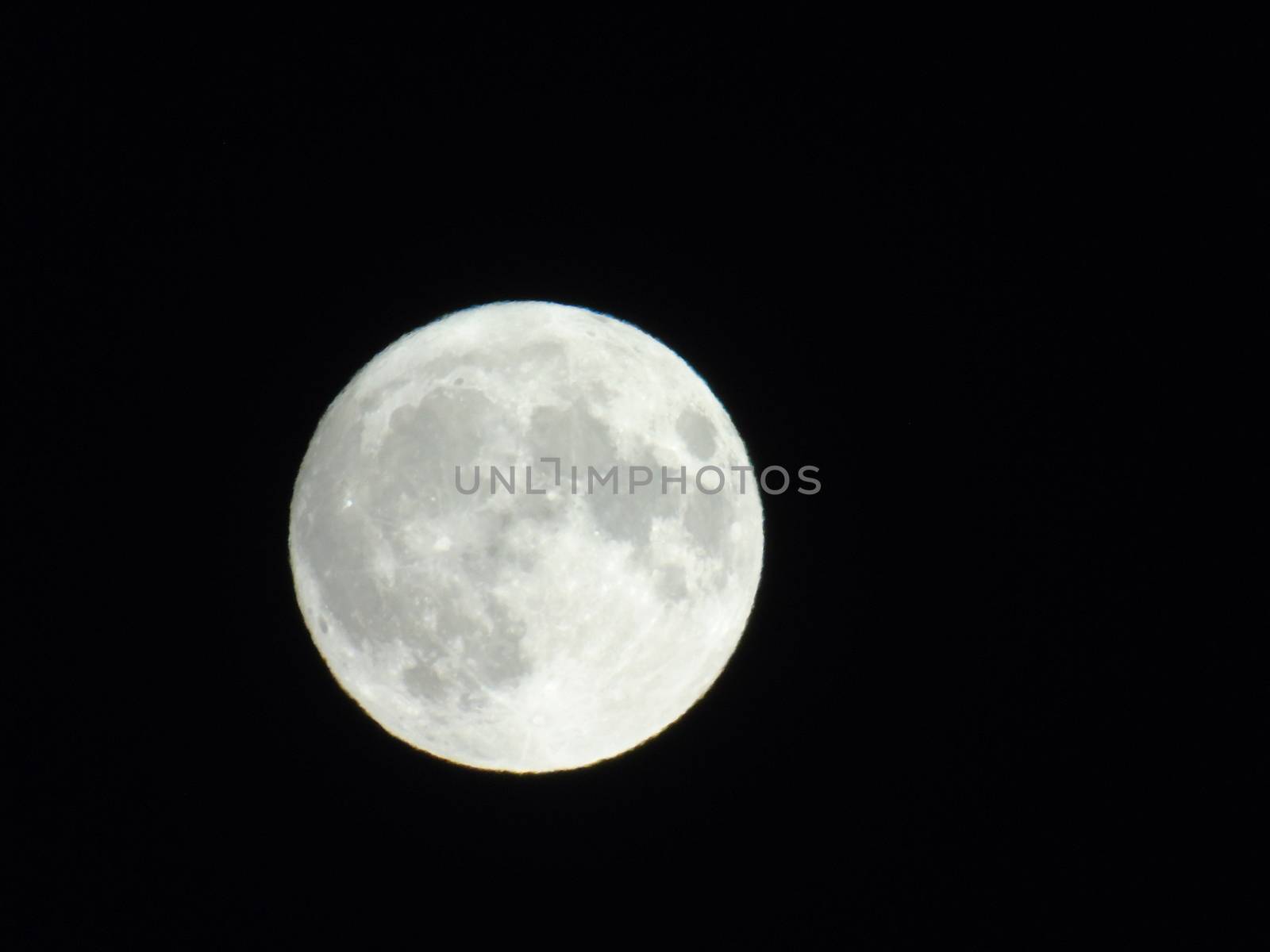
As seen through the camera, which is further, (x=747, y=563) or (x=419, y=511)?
(x=747, y=563)

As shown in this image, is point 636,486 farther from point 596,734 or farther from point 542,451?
point 596,734

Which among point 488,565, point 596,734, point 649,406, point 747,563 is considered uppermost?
point 649,406

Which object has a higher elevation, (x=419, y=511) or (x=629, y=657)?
(x=419, y=511)

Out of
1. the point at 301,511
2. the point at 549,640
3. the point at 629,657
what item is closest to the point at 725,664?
the point at 629,657

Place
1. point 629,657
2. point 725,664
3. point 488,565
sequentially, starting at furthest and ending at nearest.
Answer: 1. point 725,664
2. point 629,657
3. point 488,565

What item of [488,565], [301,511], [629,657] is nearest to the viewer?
[488,565]

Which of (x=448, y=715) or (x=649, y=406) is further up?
(x=649, y=406)

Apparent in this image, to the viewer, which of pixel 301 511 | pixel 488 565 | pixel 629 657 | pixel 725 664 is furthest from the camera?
pixel 725 664

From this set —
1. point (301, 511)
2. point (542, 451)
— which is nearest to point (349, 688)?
point (301, 511)

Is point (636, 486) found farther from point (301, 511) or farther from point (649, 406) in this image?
point (301, 511)
